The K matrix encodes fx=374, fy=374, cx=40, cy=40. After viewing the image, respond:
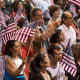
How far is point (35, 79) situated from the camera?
7.55 meters

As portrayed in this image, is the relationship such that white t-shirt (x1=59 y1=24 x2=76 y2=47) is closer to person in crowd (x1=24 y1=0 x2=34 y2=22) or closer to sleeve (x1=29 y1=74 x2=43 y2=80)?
person in crowd (x1=24 y1=0 x2=34 y2=22)

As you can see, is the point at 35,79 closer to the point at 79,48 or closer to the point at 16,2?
the point at 79,48

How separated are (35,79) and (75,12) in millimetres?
6412

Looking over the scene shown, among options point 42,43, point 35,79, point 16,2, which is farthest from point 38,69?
point 16,2

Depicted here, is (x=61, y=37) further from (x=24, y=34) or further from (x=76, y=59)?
(x=24, y=34)

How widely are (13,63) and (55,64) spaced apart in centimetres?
121

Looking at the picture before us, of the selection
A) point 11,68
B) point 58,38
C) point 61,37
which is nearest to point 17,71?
point 11,68

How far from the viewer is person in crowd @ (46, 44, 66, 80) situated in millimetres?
8570

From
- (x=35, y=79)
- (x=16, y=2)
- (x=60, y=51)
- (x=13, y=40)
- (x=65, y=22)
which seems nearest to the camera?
(x=35, y=79)

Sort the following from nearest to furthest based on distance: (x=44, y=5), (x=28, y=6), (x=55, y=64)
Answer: (x=55, y=64), (x=44, y=5), (x=28, y=6)

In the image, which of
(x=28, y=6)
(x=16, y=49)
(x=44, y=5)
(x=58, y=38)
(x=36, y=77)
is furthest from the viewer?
(x=28, y=6)

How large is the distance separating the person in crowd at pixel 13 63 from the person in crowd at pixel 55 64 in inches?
30.0

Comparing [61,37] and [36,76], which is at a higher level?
[61,37]

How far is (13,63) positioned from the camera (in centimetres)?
786
